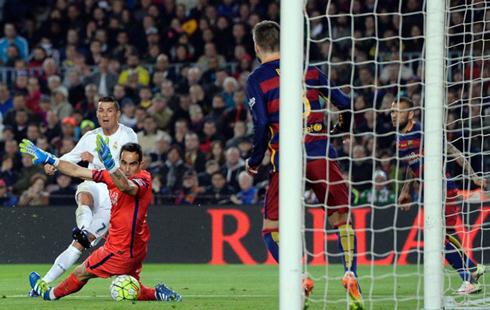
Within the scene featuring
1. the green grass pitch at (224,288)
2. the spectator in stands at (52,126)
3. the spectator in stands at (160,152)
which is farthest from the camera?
the spectator in stands at (52,126)

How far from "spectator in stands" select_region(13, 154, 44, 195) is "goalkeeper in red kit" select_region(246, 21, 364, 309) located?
7.18 meters

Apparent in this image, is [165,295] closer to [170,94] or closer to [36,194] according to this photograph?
[36,194]

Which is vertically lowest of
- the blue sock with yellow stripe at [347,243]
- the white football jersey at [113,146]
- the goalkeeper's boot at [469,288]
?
the goalkeeper's boot at [469,288]

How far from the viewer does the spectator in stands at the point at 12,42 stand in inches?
600

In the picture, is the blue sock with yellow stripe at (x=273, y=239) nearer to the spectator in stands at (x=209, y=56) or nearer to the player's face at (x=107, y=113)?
the player's face at (x=107, y=113)

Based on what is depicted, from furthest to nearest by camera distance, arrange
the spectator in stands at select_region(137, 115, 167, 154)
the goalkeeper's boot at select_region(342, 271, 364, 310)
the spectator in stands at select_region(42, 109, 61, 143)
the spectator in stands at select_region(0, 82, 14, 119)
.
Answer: the spectator in stands at select_region(0, 82, 14, 119) → the spectator in stands at select_region(42, 109, 61, 143) → the spectator in stands at select_region(137, 115, 167, 154) → the goalkeeper's boot at select_region(342, 271, 364, 310)

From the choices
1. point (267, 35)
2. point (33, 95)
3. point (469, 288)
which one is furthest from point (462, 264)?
point (33, 95)

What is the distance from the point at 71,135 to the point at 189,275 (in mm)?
4142

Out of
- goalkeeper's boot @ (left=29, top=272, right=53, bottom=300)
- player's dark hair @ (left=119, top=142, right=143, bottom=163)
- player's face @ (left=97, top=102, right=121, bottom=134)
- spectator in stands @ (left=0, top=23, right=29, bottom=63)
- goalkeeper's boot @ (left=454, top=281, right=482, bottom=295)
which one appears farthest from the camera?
spectator in stands @ (left=0, top=23, right=29, bottom=63)

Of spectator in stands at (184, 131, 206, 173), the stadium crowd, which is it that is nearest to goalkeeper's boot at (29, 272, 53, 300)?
the stadium crowd

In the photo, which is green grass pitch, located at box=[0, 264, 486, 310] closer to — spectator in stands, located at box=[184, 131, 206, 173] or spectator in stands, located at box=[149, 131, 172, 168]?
spectator in stands, located at box=[184, 131, 206, 173]

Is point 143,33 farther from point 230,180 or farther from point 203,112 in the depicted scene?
point 230,180

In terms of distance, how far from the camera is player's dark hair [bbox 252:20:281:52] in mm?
5910

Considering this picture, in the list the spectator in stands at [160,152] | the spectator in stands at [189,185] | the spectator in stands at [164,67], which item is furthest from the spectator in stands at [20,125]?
the spectator in stands at [189,185]
